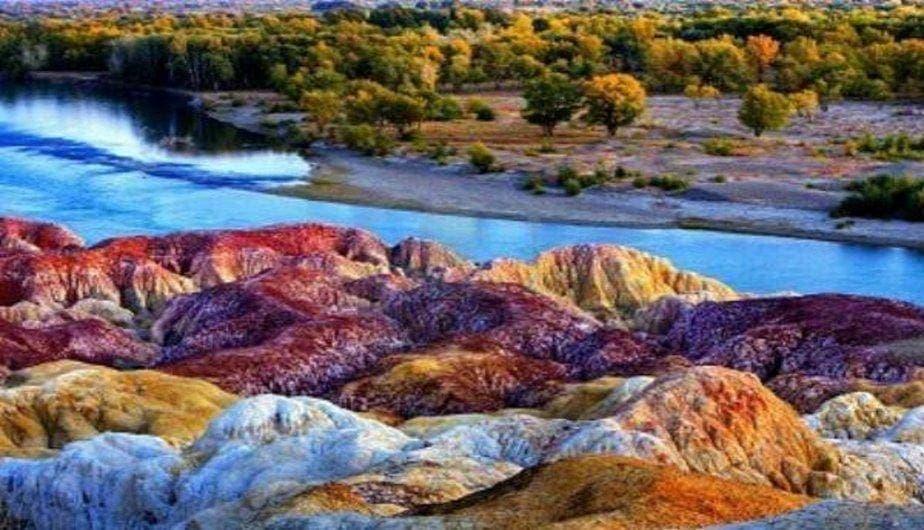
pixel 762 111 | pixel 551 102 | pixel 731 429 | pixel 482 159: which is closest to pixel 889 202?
pixel 762 111

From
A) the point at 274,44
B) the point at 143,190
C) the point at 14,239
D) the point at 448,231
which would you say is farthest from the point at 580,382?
the point at 274,44

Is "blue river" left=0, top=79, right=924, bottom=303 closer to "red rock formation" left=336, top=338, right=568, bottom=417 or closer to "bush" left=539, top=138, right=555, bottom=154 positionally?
"bush" left=539, top=138, right=555, bottom=154

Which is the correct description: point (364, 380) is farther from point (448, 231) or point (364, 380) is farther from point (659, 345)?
point (448, 231)

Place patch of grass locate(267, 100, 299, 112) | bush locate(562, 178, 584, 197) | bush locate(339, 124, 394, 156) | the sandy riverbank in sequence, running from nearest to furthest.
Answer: the sandy riverbank, bush locate(562, 178, 584, 197), bush locate(339, 124, 394, 156), patch of grass locate(267, 100, 299, 112)

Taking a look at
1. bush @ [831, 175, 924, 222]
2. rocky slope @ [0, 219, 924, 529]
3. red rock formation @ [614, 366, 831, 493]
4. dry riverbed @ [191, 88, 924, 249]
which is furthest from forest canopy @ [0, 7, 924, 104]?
red rock formation @ [614, 366, 831, 493]

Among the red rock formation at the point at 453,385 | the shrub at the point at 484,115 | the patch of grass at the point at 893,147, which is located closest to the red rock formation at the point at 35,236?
the red rock formation at the point at 453,385

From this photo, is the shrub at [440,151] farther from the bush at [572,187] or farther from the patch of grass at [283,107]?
the patch of grass at [283,107]
